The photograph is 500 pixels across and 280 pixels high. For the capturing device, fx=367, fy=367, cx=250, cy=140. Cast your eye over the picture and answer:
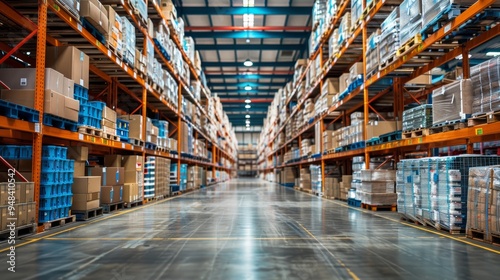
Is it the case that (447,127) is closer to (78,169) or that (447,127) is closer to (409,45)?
(409,45)

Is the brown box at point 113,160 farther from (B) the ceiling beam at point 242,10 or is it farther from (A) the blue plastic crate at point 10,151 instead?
(B) the ceiling beam at point 242,10

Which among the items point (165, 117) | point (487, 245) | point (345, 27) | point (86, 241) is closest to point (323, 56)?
point (345, 27)

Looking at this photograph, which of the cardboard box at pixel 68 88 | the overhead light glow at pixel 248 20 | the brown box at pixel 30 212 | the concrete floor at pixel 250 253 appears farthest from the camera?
the overhead light glow at pixel 248 20

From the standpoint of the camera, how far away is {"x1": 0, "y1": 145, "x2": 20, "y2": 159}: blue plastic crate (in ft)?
16.7

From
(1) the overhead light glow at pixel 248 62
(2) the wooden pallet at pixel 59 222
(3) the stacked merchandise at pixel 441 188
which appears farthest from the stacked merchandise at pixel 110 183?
(1) the overhead light glow at pixel 248 62

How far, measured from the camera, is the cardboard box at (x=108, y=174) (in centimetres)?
706

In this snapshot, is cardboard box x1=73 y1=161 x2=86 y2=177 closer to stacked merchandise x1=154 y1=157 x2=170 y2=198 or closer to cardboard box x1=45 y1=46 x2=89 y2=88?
cardboard box x1=45 y1=46 x2=89 y2=88

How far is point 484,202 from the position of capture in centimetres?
416

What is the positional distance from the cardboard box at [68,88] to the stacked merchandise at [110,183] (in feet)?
6.48

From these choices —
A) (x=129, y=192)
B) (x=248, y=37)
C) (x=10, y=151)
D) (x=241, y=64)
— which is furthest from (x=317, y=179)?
(x=241, y=64)

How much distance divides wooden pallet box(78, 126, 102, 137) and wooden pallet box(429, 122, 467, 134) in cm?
551

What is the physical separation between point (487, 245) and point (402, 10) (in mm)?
4156

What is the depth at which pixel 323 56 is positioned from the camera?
1271 cm

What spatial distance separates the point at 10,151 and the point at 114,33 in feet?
10.00
